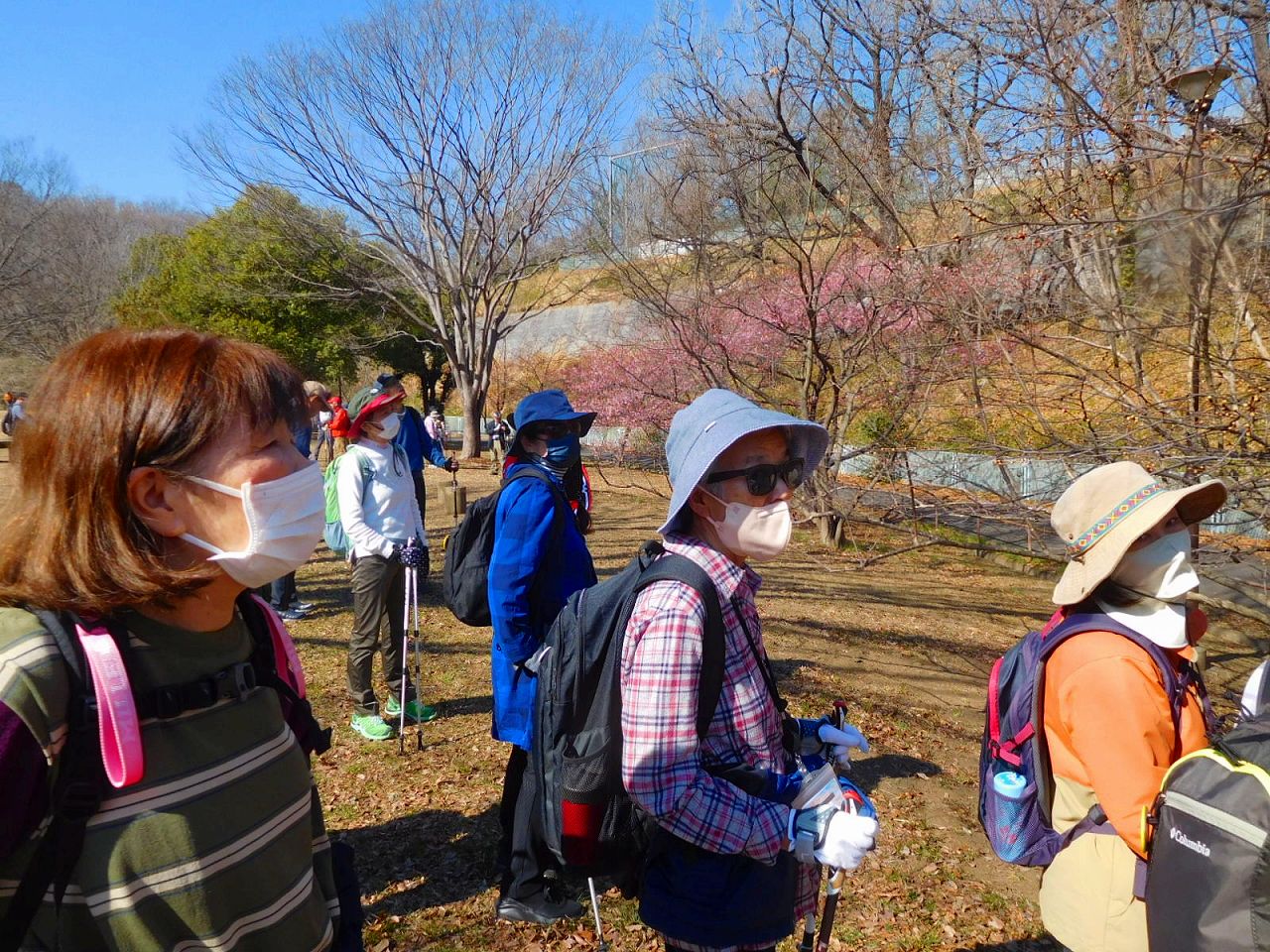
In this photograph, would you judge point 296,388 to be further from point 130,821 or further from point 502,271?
point 502,271

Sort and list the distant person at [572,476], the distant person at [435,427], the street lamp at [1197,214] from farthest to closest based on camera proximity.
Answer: the distant person at [435,427]
the street lamp at [1197,214]
the distant person at [572,476]

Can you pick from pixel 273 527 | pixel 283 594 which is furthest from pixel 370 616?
pixel 273 527

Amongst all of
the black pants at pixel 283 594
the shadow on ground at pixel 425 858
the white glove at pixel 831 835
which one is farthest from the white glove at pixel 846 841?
the black pants at pixel 283 594

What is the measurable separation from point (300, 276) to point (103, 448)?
23.4 m

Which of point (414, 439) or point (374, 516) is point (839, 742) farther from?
point (414, 439)

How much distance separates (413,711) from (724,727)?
12.9ft

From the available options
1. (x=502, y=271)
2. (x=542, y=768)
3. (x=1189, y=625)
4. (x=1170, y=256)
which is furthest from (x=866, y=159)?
(x=502, y=271)

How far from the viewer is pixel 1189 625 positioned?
2037 mm

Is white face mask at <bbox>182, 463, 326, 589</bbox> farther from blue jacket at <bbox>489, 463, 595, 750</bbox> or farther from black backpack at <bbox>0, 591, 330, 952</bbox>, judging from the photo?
blue jacket at <bbox>489, 463, 595, 750</bbox>

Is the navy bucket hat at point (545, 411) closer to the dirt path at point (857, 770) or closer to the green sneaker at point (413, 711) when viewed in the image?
the dirt path at point (857, 770)

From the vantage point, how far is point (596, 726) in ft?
5.98

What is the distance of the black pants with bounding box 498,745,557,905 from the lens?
3023 millimetres

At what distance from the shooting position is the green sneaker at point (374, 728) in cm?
484

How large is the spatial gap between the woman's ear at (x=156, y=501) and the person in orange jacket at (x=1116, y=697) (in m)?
1.94
